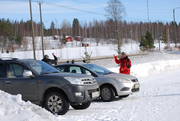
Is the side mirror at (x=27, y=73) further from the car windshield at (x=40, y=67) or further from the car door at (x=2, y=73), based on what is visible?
the car door at (x=2, y=73)

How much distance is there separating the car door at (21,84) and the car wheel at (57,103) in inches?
17.7

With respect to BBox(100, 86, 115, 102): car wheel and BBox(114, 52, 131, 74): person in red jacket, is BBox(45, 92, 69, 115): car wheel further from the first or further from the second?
BBox(114, 52, 131, 74): person in red jacket

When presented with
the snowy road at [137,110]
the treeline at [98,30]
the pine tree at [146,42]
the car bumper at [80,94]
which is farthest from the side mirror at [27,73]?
the treeline at [98,30]

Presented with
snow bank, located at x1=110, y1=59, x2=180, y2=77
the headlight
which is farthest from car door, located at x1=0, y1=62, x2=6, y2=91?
snow bank, located at x1=110, y1=59, x2=180, y2=77

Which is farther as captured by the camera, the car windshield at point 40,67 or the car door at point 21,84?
the car windshield at point 40,67

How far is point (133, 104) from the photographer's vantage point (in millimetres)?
12625

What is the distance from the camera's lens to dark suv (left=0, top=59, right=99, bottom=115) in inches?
428

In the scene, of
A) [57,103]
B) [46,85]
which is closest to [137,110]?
[57,103]

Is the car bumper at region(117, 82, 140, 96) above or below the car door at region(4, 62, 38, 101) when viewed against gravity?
below

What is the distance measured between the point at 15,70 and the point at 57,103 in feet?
5.49

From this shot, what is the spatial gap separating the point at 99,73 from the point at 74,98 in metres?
4.06

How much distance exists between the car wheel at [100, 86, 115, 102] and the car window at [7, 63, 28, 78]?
3.53 meters

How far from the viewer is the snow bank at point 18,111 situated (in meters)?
7.85

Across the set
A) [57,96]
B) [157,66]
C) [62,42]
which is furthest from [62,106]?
[62,42]
